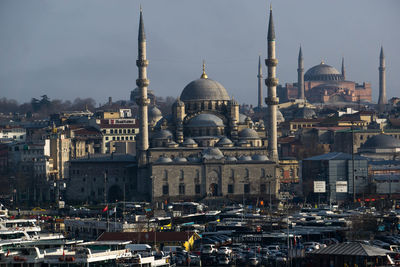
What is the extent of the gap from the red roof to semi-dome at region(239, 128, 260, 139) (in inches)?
1835

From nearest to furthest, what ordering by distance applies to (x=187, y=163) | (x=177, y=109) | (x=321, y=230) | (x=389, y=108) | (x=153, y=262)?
(x=153, y=262) < (x=321, y=230) < (x=187, y=163) < (x=177, y=109) < (x=389, y=108)

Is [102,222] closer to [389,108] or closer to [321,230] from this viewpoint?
[321,230]

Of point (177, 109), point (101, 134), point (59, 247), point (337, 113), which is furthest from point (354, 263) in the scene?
point (337, 113)

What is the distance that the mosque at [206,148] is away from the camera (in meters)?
111

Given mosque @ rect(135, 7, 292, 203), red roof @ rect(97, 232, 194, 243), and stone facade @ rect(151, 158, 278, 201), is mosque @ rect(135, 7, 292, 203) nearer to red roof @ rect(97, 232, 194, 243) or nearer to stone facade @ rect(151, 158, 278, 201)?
stone facade @ rect(151, 158, 278, 201)

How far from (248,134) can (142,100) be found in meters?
10.2

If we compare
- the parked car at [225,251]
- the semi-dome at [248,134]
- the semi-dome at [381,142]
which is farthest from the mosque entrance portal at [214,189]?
the parked car at [225,251]

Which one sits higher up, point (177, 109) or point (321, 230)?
point (177, 109)

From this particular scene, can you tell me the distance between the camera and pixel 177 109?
4705 inches

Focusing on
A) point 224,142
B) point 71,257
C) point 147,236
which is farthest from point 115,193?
point 71,257

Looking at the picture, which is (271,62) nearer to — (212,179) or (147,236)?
(212,179)

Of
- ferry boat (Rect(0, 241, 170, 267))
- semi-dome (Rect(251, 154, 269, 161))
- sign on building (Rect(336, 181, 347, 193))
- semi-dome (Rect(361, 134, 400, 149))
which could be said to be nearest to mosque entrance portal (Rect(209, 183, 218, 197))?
semi-dome (Rect(251, 154, 269, 161))

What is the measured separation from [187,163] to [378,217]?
34.6 m

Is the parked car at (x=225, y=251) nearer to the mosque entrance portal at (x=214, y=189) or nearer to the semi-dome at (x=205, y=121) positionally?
the mosque entrance portal at (x=214, y=189)
